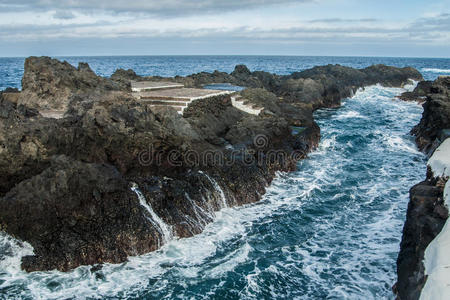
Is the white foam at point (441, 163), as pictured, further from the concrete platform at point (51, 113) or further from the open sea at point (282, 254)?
the concrete platform at point (51, 113)

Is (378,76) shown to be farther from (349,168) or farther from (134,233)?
(134,233)

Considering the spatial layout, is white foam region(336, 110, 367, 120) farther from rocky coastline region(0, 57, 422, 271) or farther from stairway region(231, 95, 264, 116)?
rocky coastline region(0, 57, 422, 271)

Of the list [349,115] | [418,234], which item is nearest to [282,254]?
[418,234]

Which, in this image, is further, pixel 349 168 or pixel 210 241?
pixel 349 168

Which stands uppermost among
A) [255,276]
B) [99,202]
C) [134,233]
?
[99,202]

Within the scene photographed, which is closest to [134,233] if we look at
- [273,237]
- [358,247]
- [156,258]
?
[156,258]

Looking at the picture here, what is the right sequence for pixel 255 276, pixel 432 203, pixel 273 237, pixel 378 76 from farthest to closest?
1. pixel 378 76
2. pixel 273 237
3. pixel 255 276
4. pixel 432 203

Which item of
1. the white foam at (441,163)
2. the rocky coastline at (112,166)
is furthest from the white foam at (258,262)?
the white foam at (441,163)

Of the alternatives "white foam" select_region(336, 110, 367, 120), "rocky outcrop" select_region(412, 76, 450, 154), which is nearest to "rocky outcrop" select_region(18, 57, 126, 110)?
"rocky outcrop" select_region(412, 76, 450, 154)
